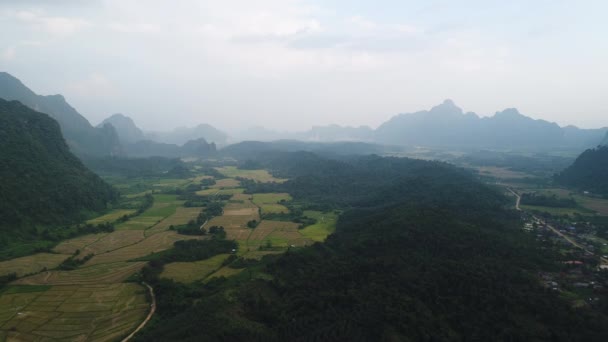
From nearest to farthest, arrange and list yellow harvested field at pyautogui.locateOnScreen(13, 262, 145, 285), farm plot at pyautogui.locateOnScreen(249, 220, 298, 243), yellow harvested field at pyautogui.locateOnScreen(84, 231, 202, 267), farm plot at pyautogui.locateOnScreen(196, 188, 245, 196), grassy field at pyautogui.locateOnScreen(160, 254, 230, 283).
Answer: yellow harvested field at pyautogui.locateOnScreen(13, 262, 145, 285) → grassy field at pyautogui.locateOnScreen(160, 254, 230, 283) → yellow harvested field at pyautogui.locateOnScreen(84, 231, 202, 267) → farm plot at pyautogui.locateOnScreen(249, 220, 298, 243) → farm plot at pyautogui.locateOnScreen(196, 188, 245, 196)

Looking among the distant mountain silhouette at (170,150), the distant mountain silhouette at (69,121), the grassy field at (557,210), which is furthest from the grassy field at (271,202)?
the distant mountain silhouette at (170,150)

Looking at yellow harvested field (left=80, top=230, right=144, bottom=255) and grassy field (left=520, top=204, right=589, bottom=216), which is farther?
grassy field (left=520, top=204, right=589, bottom=216)

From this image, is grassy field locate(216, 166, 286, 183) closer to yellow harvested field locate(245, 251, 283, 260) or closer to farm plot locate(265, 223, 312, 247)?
farm plot locate(265, 223, 312, 247)

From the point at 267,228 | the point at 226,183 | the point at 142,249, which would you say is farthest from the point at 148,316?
the point at 226,183

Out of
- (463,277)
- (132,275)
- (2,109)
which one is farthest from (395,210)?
(2,109)

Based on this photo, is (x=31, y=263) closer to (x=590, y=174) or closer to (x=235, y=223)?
(x=235, y=223)

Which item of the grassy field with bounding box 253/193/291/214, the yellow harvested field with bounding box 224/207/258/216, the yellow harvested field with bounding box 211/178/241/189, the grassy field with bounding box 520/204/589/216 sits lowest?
the yellow harvested field with bounding box 224/207/258/216

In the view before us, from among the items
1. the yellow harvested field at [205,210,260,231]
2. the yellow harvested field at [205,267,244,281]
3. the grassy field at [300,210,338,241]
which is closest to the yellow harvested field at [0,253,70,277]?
the yellow harvested field at [205,267,244,281]
